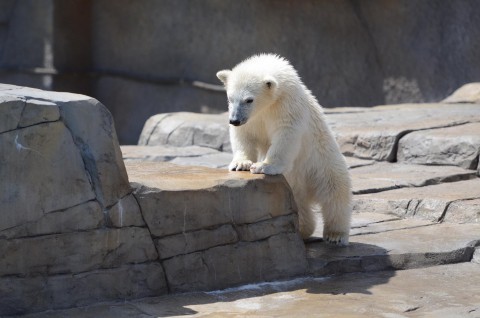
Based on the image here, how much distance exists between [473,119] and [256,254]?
4.46 metres

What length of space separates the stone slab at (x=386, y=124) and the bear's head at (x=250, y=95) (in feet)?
10.2

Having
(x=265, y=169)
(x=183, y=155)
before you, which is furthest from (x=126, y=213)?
(x=183, y=155)

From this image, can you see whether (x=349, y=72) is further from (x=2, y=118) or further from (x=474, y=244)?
(x=2, y=118)

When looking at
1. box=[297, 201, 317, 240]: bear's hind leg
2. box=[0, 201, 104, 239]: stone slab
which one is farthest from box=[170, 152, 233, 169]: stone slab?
box=[0, 201, 104, 239]: stone slab

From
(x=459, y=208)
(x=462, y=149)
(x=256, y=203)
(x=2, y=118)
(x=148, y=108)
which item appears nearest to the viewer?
(x=2, y=118)

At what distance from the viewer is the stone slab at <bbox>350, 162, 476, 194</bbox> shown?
6.91 meters

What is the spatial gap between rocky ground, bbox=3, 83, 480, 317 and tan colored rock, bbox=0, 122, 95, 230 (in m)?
0.38

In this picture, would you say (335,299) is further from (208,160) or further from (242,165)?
(208,160)

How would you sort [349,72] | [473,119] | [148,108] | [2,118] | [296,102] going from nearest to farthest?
[2,118] < [296,102] < [473,119] < [349,72] < [148,108]

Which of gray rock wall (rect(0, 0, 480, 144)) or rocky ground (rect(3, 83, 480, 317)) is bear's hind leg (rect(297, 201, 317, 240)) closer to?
rocky ground (rect(3, 83, 480, 317))

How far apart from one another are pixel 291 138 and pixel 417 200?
1588 millimetres

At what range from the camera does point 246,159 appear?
528cm

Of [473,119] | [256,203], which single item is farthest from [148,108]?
[256,203]

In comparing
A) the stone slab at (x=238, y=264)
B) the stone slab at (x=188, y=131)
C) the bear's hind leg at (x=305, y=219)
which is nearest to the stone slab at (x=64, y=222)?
the stone slab at (x=238, y=264)
